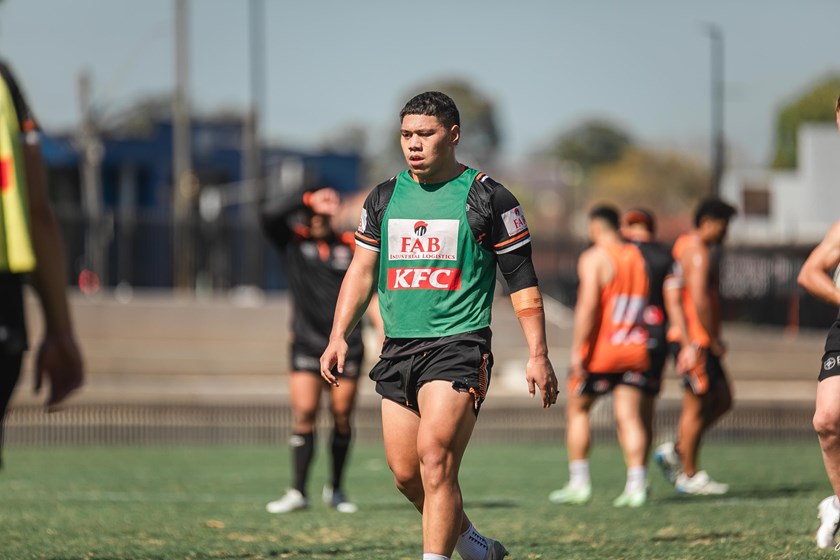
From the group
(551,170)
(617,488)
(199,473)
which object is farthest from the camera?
(551,170)

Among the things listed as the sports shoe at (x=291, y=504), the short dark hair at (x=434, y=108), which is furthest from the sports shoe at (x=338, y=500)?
the short dark hair at (x=434, y=108)

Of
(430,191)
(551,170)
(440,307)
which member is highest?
(430,191)

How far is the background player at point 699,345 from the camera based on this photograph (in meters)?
11.6

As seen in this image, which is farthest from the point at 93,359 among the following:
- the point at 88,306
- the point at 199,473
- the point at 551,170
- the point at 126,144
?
the point at 551,170

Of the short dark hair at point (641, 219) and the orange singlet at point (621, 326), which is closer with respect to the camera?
the orange singlet at point (621, 326)

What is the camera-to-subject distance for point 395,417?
20.6 feet

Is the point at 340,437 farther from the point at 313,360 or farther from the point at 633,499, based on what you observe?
the point at 633,499

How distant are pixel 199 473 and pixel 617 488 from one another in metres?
Result: 4.19

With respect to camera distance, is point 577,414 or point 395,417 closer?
point 395,417

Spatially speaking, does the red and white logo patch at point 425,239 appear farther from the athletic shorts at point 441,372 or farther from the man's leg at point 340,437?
the man's leg at point 340,437

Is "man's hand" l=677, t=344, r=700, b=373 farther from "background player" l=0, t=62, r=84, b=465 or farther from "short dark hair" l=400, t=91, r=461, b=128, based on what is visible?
"background player" l=0, t=62, r=84, b=465

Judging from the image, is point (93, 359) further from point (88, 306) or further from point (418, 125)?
point (418, 125)

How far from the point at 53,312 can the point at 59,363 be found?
0.48 ft

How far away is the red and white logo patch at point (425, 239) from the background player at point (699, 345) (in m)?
5.67
